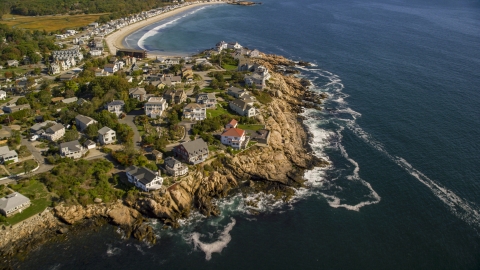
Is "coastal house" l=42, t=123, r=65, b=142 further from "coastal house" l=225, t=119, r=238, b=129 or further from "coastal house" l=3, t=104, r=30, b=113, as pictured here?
"coastal house" l=225, t=119, r=238, b=129

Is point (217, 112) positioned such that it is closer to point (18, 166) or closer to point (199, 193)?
point (199, 193)

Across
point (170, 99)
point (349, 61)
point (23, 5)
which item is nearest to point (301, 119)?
point (170, 99)

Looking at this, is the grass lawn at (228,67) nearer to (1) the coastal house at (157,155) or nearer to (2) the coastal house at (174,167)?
(1) the coastal house at (157,155)

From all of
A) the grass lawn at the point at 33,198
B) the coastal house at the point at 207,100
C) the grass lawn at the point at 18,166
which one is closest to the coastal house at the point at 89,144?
the grass lawn at the point at 18,166

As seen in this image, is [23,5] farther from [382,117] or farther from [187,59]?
→ [382,117]

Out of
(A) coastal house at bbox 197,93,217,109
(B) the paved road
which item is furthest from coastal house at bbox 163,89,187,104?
(B) the paved road

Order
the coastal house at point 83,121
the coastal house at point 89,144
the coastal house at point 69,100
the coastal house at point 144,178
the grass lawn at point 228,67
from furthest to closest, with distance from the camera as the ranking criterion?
the grass lawn at point 228,67
the coastal house at point 69,100
the coastal house at point 83,121
the coastal house at point 89,144
the coastal house at point 144,178
